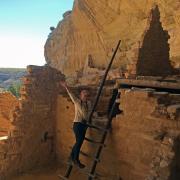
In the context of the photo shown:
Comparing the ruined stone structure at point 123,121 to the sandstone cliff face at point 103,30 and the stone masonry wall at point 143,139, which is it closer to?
the stone masonry wall at point 143,139

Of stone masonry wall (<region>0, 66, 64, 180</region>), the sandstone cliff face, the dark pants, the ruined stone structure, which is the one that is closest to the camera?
the ruined stone structure

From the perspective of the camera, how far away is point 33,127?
1013 cm

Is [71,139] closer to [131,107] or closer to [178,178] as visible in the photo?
[131,107]

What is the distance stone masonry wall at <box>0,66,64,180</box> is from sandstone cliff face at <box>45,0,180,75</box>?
28.9 feet

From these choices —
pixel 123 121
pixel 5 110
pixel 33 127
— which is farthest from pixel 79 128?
pixel 5 110

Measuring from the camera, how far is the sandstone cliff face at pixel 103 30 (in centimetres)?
2027

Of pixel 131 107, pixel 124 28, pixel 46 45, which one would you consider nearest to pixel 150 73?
pixel 131 107

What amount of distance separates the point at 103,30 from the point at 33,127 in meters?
17.4

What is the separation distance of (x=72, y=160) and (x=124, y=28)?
17.6 meters

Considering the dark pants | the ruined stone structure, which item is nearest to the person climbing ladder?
the dark pants

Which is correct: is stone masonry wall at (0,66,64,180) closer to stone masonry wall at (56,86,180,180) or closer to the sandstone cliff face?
stone masonry wall at (56,86,180,180)

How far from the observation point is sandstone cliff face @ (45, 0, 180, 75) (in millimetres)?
20267

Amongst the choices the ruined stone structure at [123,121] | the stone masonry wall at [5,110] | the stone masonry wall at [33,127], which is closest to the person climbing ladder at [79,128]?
the ruined stone structure at [123,121]

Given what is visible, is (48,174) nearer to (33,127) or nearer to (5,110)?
(33,127)
